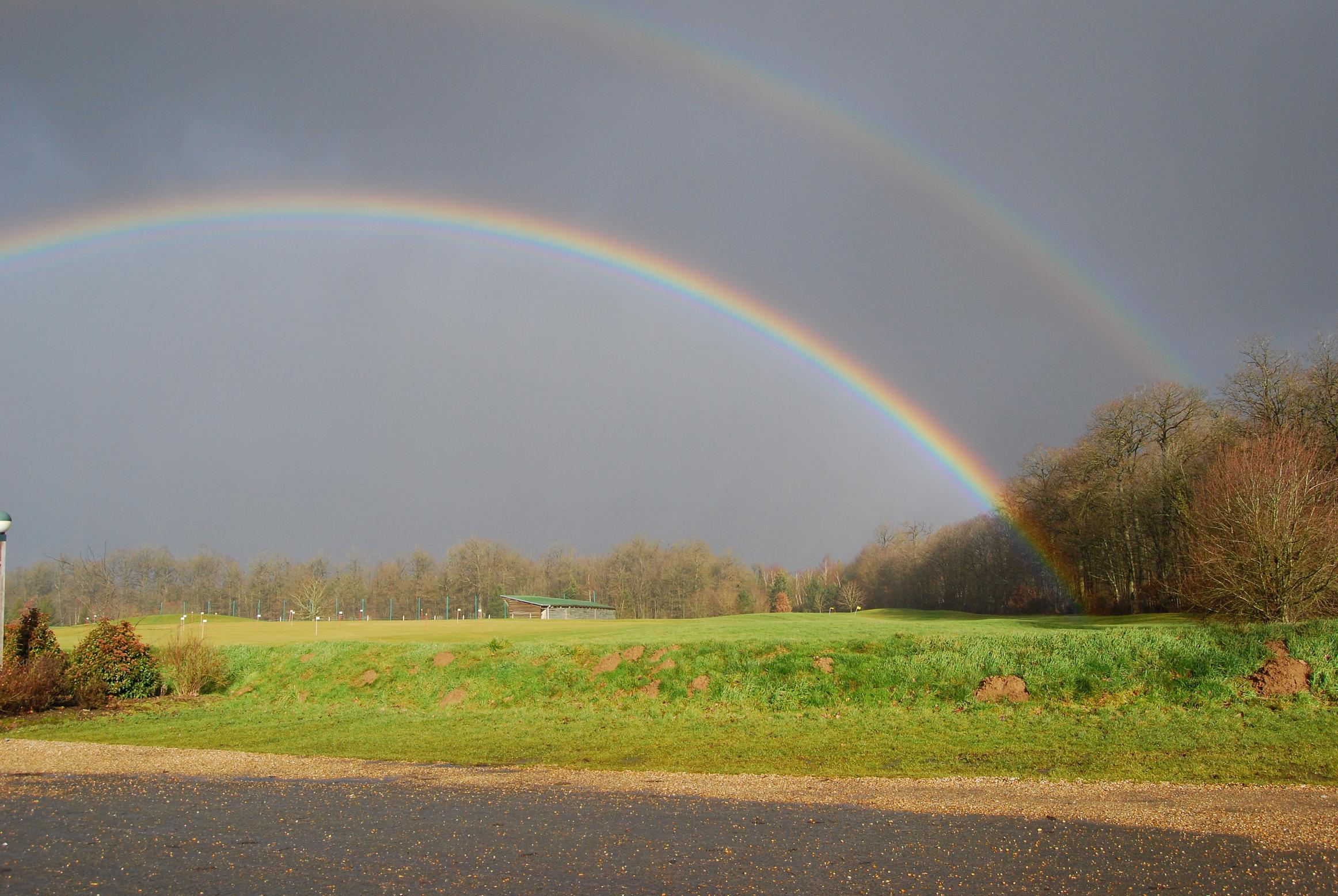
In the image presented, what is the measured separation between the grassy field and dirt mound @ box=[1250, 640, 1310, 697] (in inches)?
8.3

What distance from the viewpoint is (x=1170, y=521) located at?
56.1 m

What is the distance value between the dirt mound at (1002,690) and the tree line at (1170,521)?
442 inches

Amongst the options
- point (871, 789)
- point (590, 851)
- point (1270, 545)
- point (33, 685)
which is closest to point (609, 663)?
point (33, 685)

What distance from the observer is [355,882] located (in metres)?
8.14

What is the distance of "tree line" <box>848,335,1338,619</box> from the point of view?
27.9 meters

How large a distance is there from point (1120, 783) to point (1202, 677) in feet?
33.8

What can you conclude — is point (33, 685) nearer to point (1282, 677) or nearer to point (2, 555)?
point (2, 555)

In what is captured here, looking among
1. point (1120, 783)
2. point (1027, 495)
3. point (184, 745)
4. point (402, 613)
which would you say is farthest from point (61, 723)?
point (402, 613)

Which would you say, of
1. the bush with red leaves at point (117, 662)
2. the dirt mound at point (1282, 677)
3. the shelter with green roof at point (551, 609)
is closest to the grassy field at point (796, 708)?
the dirt mound at point (1282, 677)

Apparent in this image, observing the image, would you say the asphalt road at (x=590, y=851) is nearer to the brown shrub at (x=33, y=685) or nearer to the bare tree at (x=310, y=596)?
the brown shrub at (x=33, y=685)

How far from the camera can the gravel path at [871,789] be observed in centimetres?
1005

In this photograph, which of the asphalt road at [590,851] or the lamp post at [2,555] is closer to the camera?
the asphalt road at [590,851]

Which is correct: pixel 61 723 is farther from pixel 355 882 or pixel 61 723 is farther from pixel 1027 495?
pixel 1027 495

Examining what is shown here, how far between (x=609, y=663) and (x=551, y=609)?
74.4m
